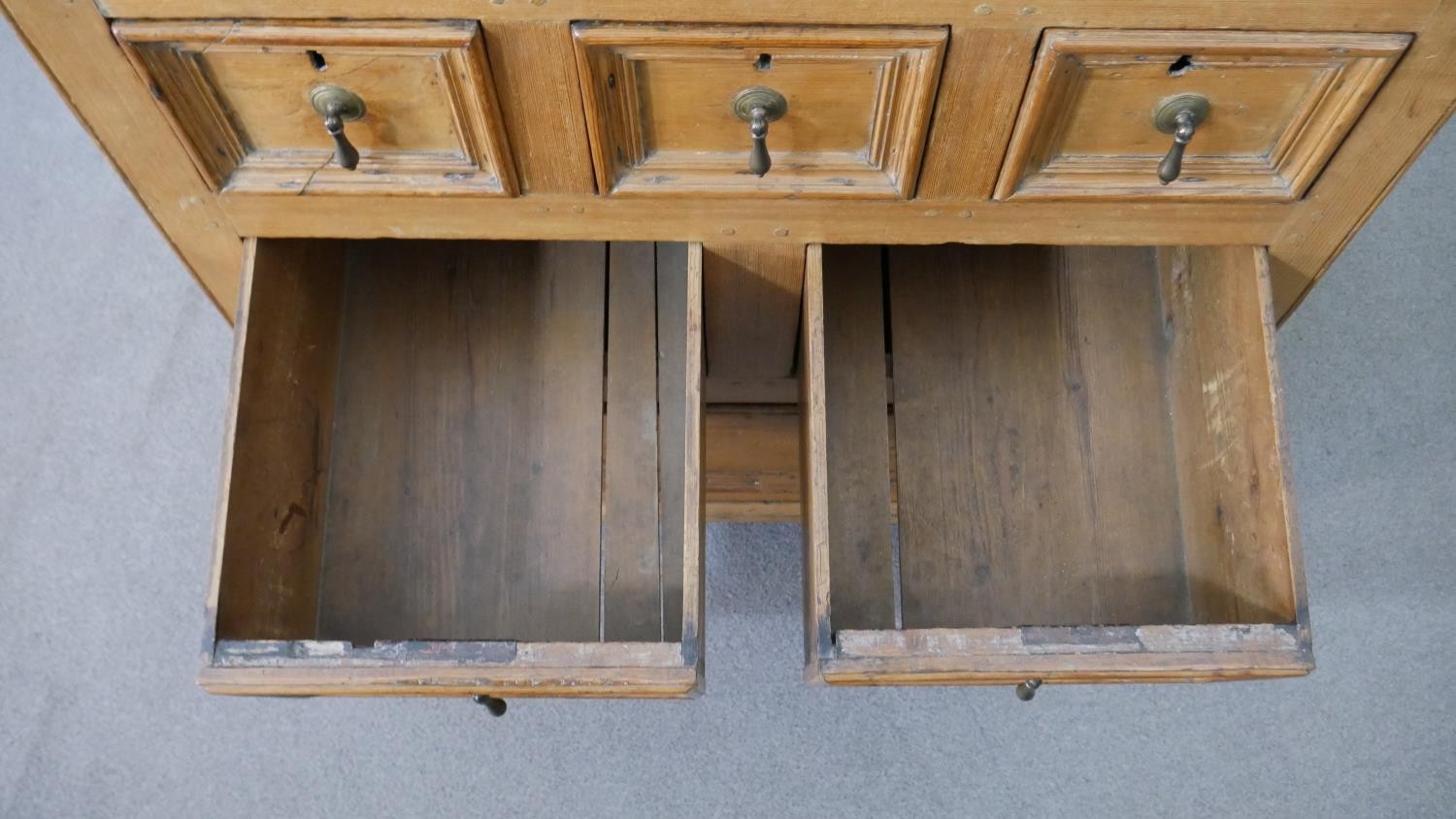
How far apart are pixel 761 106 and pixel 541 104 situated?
0.14m

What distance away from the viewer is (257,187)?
0.86m

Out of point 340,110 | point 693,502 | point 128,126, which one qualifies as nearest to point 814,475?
point 693,502

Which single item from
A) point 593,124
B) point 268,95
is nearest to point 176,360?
point 268,95

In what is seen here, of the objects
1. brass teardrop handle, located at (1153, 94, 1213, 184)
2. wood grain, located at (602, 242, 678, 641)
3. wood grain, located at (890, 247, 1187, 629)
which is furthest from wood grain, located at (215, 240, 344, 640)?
brass teardrop handle, located at (1153, 94, 1213, 184)

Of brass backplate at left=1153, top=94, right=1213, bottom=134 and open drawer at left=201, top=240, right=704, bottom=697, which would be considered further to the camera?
open drawer at left=201, top=240, right=704, bottom=697

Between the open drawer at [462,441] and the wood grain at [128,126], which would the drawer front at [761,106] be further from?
the wood grain at [128,126]

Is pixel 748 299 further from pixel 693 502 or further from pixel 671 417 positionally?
pixel 693 502

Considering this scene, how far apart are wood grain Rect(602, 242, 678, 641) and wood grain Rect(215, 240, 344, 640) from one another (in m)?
0.25

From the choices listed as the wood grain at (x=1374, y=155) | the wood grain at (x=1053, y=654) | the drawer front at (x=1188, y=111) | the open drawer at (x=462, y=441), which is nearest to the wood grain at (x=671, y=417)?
the open drawer at (x=462, y=441)

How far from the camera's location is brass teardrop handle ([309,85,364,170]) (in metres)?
0.78

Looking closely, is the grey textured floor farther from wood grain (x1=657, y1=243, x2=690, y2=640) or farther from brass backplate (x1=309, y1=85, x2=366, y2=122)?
brass backplate (x1=309, y1=85, x2=366, y2=122)

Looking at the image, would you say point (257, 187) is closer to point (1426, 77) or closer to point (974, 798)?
point (1426, 77)

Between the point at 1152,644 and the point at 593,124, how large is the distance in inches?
20.4

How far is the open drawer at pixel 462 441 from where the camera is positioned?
979mm
